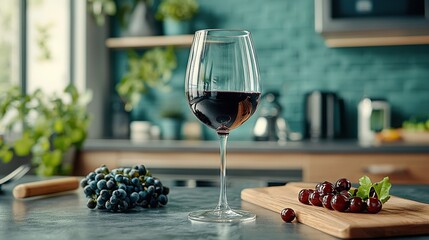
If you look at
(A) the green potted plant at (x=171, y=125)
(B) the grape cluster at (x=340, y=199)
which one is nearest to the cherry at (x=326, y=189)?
(B) the grape cluster at (x=340, y=199)

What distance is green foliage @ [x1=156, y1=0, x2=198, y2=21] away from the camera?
13.3 feet

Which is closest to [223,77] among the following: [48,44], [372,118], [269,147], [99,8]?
[269,147]

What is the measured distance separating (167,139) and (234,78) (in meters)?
3.00

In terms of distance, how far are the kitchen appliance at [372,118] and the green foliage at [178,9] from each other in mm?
1162

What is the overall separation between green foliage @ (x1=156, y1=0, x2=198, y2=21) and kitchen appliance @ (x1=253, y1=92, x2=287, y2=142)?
2.26 feet

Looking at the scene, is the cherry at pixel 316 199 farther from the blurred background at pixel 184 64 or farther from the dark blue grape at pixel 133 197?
the blurred background at pixel 184 64

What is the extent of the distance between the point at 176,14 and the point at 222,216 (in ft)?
10.2

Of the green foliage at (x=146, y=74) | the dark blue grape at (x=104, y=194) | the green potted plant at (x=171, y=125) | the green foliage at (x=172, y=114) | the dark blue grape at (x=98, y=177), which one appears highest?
the green foliage at (x=146, y=74)

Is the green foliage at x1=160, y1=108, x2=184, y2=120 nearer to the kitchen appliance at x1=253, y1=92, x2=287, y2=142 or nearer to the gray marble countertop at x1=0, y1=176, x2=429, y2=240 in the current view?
the kitchen appliance at x1=253, y1=92, x2=287, y2=142

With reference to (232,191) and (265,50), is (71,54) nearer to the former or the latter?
(265,50)

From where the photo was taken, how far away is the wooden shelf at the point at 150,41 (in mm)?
4016

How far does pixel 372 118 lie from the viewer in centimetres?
379

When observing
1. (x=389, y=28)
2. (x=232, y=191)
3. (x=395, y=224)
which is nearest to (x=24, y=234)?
(x=395, y=224)

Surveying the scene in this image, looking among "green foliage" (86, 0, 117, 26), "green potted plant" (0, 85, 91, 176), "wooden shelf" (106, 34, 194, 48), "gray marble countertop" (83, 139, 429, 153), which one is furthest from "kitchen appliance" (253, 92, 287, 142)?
"green foliage" (86, 0, 117, 26)
